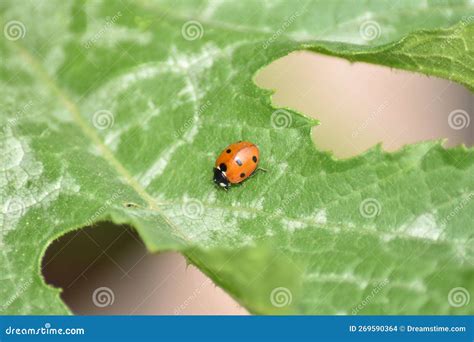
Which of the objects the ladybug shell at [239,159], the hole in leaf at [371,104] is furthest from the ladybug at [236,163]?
the hole in leaf at [371,104]

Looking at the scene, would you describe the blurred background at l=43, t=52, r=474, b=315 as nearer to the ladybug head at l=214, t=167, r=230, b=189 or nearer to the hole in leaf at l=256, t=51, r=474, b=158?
the hole in leaf at l=256, t=51, r=474, b=158

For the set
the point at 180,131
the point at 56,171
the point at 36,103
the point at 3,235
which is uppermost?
the point at 180,131

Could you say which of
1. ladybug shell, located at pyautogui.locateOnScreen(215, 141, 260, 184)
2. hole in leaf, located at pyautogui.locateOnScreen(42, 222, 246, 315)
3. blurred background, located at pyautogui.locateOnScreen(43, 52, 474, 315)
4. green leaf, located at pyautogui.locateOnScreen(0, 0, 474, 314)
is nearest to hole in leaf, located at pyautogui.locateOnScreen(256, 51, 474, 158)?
blurred background, located at pyautogui.locateOnScreen(43, 52, 474, 315)

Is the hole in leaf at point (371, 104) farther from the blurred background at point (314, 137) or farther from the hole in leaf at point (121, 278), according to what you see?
the hole in leaf at point (121, 278)

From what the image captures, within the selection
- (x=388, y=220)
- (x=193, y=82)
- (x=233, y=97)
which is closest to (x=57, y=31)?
(x=193, y=82)

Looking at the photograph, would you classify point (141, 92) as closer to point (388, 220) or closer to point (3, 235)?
point (3, 235)

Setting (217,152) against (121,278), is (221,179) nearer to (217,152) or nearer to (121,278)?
(217,152)
